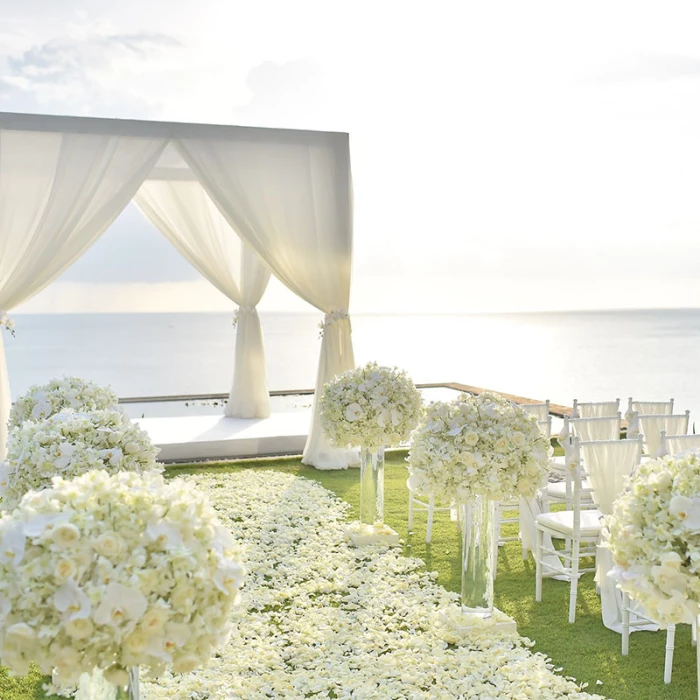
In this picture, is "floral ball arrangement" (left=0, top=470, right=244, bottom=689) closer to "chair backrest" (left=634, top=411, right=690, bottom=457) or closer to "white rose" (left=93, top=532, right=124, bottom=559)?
"white rose" (left=93, top=532, right=124, bottom=559)

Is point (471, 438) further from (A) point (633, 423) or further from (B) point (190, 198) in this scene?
(B) point (190, 198)

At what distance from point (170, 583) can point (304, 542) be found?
3.62 meters

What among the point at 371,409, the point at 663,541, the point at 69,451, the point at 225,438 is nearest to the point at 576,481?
the point at 371,409

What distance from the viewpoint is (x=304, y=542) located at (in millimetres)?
5191

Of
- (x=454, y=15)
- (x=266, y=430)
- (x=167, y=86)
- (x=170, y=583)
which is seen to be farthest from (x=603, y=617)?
(x=167, y=86)

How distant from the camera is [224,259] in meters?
8.93

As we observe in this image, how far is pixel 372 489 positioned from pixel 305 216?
10.4 feet

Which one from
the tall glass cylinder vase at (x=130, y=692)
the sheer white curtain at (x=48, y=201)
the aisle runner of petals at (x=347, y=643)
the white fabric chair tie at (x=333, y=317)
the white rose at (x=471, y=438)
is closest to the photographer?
the tall glass cylinder vase at (x=130, y=692)

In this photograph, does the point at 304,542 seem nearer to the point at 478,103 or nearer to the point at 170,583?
the point at 170,583

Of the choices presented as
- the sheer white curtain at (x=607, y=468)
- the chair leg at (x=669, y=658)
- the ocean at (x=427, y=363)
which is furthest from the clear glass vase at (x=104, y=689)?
the ocean at (x=427, y=363)

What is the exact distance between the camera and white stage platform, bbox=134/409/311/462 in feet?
26.2

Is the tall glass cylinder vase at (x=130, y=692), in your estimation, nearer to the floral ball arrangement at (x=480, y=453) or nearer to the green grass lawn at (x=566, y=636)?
the green grass lawn at (x=566, y=636)

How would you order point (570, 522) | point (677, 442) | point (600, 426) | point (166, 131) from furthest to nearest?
point (166, 131) → point (600, 426) → point (677, 442) → point (570, 522)

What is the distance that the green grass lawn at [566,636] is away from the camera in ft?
10.8
